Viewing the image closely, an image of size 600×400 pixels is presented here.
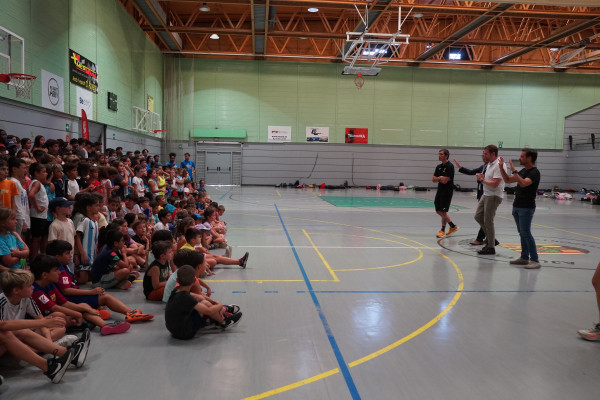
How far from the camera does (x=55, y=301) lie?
3.96m

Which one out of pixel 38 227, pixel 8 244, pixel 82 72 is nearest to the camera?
pixel 8 244

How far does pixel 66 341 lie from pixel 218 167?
83.9ft

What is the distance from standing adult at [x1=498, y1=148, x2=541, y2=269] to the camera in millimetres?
6906

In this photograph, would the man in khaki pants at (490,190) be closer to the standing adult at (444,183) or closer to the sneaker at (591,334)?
the standing adult at (444,183)

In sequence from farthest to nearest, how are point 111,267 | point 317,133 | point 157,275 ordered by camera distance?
point 317,133, point 111,267, point 157,275

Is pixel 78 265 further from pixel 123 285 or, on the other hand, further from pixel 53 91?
pixel 53 91

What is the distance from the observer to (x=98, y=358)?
140 inches

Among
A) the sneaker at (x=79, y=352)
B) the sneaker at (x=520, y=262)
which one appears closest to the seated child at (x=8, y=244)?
the sneaker at (x=79, y=352)

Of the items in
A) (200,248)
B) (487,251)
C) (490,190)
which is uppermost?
(490,190)

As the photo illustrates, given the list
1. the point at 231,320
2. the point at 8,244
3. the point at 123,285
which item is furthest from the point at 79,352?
the point at 123,285

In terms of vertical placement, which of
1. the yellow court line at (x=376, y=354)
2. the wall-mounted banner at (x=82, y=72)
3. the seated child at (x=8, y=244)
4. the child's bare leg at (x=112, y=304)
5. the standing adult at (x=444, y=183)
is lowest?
the yellow court line at (x=376, y=354)

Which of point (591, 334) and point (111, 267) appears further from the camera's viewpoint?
point (111, 267)

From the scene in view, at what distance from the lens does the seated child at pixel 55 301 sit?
12.4ft

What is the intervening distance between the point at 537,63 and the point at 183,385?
32.8 meters
